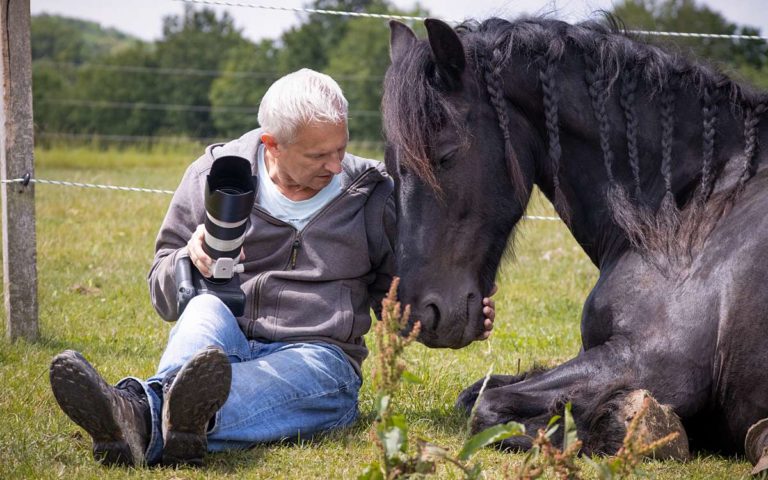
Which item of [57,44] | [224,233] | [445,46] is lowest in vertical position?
[57,44]

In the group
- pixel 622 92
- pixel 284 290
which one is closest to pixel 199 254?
pixel 284 290

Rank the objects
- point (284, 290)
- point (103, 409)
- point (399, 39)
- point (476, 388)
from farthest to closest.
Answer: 1. point (476, 388)
2. point (399, 39)
3. point (284, 290)
4. point (103, 409)

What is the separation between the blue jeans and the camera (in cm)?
324

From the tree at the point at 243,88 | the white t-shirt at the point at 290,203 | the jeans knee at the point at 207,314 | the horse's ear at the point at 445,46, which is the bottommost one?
the tree at the point at 243,88

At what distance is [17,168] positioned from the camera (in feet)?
15.9

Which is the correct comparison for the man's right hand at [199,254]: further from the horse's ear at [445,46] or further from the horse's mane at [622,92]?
the horse's ear at [445,46]

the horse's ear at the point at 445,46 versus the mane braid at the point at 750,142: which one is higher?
the horse's ear at the point at 445,46

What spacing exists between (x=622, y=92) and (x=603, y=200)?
436mm

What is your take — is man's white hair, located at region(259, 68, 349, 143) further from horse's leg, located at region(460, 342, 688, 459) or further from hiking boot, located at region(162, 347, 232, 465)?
horse's leg, located at region(460, 342, 688, 459)

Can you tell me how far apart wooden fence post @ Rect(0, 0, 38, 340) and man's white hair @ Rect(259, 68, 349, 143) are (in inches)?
77.1

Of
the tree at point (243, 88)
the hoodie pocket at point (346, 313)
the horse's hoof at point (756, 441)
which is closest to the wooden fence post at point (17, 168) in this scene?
the hoodie pocket at point (346, 313)

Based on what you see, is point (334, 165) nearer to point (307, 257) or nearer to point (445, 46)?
point (307, 257)

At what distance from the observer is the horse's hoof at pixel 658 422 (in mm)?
3154

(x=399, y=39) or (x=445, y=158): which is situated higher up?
(x=399, y=39)
